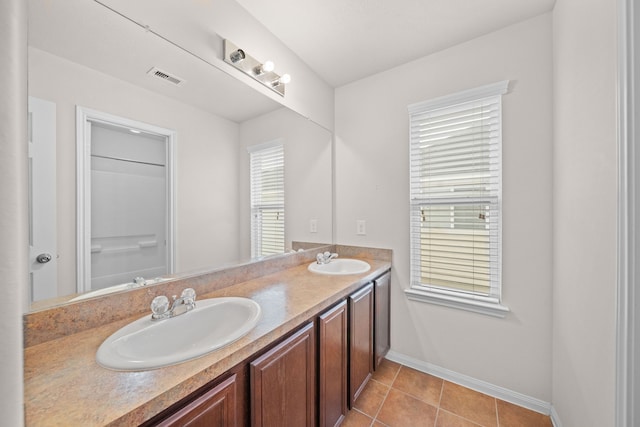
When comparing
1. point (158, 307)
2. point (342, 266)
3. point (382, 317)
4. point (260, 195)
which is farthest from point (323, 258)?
Answer: point (158, 307)

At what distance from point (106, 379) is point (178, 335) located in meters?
0.35

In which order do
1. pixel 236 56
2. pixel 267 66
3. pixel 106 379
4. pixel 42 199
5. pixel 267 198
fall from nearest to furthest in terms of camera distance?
pixel 106 379, pixel 42 199, pixel 236 56, pixel 267 66, pixel 267 198

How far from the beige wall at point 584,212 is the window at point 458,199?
31cm

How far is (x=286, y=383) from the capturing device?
102 centimetres

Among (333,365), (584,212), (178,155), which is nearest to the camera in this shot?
(584,212)

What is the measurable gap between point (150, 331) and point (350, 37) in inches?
81.2

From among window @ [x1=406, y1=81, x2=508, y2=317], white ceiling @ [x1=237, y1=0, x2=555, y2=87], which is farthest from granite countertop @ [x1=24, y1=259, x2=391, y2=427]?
white ceiling @ [x1=237, y1=0, x2=555, y2=87]

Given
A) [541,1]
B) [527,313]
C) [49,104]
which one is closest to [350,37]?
[541,1]

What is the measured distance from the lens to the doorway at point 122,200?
3.02 ft

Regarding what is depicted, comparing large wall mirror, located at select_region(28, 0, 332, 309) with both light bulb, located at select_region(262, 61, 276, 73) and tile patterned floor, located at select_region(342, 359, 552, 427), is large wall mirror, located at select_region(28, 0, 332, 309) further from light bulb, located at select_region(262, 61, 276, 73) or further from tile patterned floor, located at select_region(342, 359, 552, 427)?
tile patterned floor, located at select_region(342, 359, 552, 427)

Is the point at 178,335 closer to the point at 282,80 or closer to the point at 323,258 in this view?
the point at 323,258

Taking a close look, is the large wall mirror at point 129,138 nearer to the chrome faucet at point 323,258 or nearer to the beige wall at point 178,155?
the beige wall at point 178,155

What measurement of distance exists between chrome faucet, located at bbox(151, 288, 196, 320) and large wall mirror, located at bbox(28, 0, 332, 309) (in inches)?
8.2

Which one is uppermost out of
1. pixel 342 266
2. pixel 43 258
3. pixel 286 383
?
pixel 43 258
